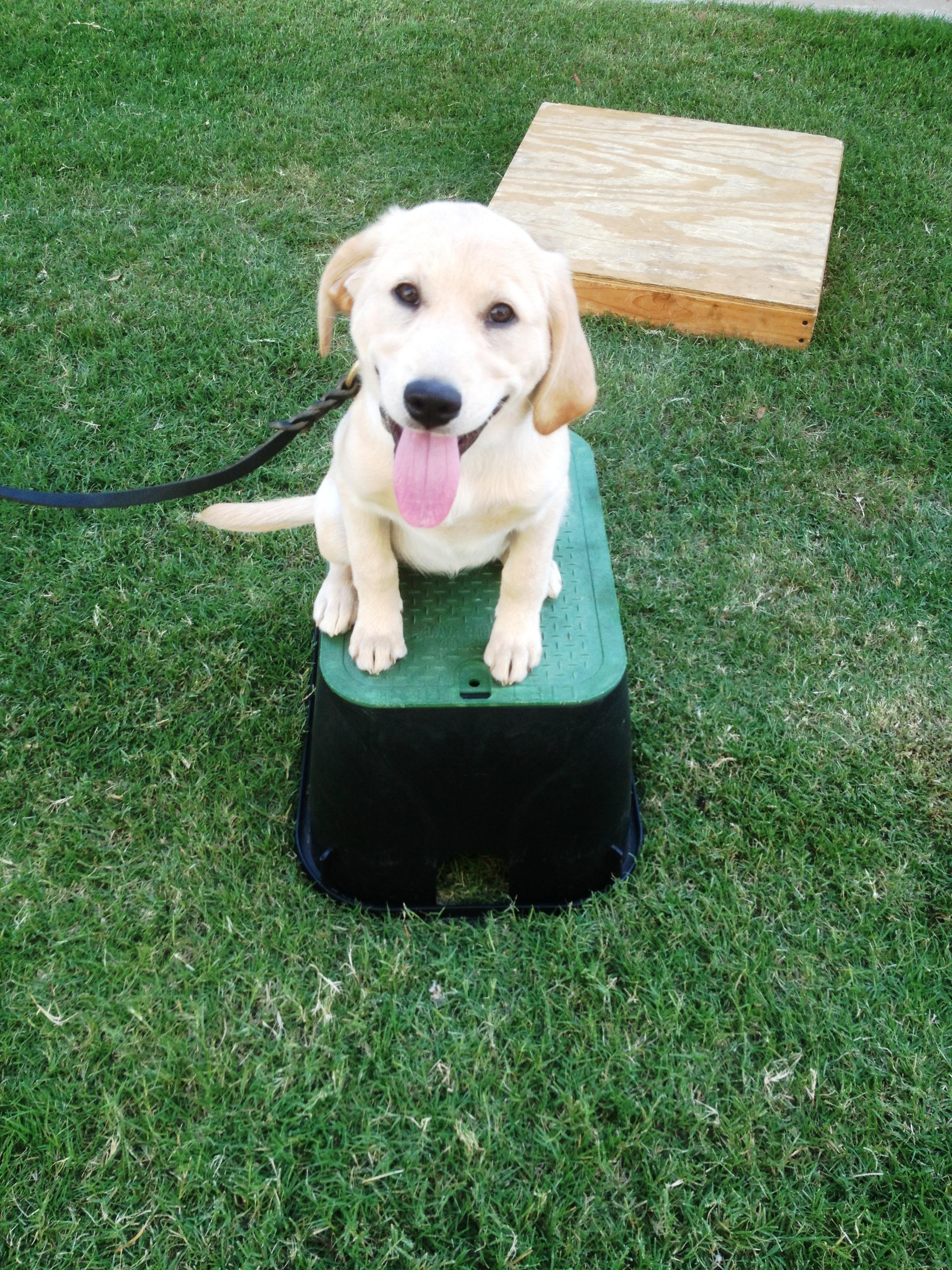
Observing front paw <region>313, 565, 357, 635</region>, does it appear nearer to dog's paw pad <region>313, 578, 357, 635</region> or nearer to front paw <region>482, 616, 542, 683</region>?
dog's paw pad <region>313, 578, 357, 635</region>

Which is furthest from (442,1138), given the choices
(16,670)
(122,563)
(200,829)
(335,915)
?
(122,563)

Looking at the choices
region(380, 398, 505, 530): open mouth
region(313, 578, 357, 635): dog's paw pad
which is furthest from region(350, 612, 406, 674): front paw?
region(380, 398, 505, 530): open mouth

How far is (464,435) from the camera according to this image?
165cm

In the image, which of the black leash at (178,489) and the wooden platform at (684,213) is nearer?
the black leash at (178,489)

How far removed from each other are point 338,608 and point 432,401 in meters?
0.77

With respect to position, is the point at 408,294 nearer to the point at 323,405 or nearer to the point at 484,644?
the point at 323,405

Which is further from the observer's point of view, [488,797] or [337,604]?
[337,604]

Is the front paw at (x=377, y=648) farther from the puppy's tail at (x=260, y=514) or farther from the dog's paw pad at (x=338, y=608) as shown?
the puppy's tail at (x=260, y=514)

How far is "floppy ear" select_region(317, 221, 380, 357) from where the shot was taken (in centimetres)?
175

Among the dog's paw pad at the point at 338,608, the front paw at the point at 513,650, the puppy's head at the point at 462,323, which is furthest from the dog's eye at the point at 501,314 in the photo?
the dog's paw pad at the point at 338,608

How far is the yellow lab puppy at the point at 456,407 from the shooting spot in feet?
5.23

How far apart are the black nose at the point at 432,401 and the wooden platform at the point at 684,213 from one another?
214cm

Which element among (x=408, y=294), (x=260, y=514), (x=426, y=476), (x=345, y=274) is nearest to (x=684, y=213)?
(x=260, y=514)

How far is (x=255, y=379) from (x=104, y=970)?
2.23 meters
